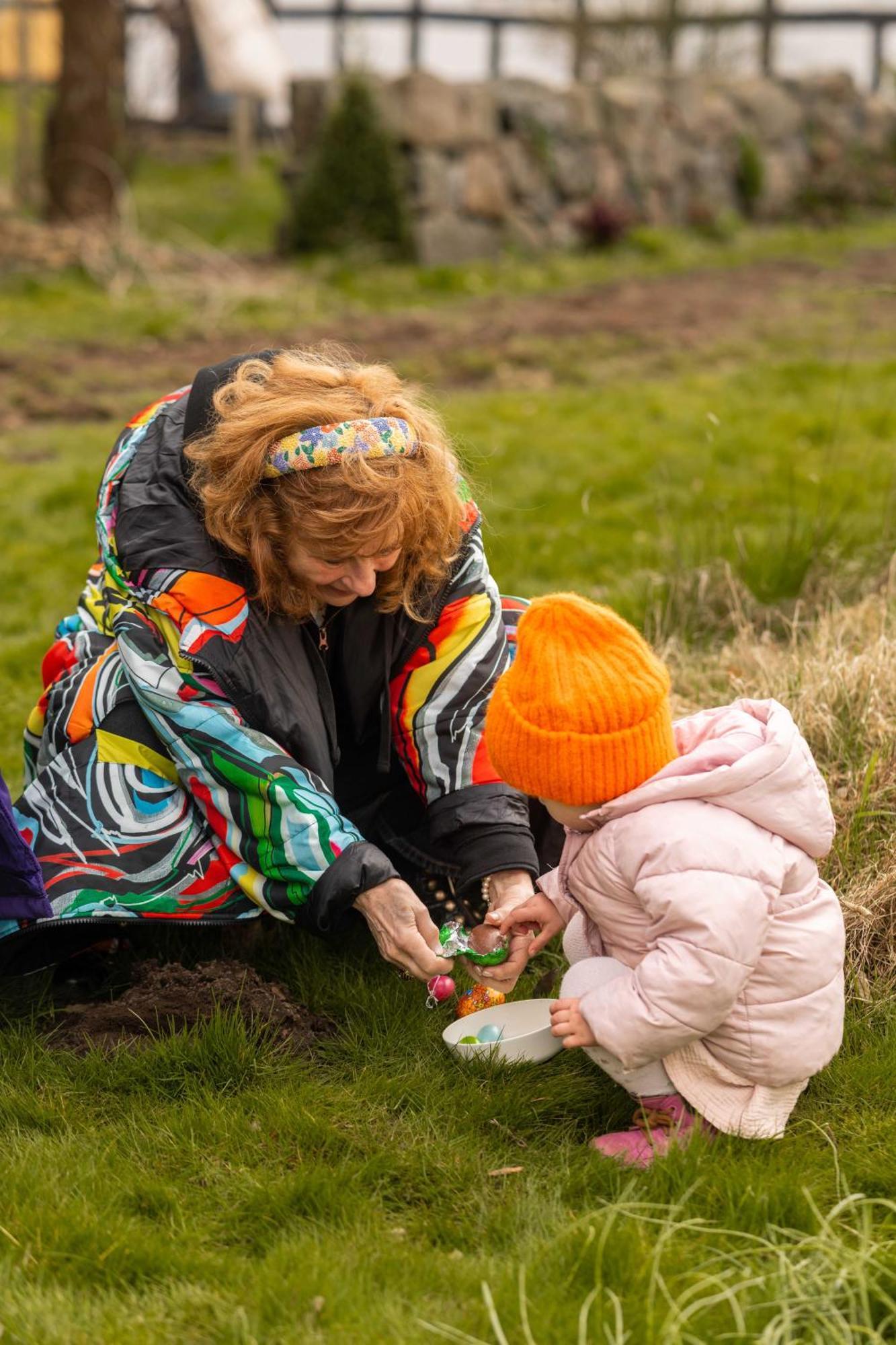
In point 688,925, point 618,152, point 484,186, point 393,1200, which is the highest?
point 618,152

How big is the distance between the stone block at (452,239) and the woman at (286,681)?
9.51 meters

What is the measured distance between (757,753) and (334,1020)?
116cm

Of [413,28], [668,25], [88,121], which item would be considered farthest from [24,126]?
[413,28]

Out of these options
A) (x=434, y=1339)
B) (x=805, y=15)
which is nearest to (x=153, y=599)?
(x=434, y=1339)

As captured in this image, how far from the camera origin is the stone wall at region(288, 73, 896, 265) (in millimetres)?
12758

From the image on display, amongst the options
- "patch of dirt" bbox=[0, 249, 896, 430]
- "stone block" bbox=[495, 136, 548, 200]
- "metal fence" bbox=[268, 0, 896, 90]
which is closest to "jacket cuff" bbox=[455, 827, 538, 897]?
"patch of dirt" bbox=[0, 249, 896, 430]

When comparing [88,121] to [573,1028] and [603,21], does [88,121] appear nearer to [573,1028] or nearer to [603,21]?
[603,21]

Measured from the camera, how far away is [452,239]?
41.6 ft

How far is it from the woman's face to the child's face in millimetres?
631

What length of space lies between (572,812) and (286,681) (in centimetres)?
74

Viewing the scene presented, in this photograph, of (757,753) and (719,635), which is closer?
(757,753)

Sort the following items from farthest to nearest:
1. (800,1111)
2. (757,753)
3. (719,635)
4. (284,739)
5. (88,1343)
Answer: (719,635) → (284,739) → (800,1111) → (757,753) → (88,1343)

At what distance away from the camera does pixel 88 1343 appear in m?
2.19

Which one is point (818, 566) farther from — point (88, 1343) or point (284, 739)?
point (88, 1343)
